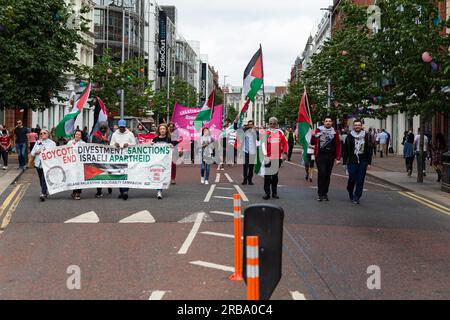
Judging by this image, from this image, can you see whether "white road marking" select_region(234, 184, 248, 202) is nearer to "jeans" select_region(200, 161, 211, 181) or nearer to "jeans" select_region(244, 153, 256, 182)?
"jeans" select_region(244, 153, 256, 182)

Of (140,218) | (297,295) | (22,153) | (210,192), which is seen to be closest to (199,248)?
(297,295)

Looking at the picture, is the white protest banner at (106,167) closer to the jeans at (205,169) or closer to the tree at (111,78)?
the jeans at (205,169)

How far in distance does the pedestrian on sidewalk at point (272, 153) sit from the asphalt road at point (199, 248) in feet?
1.54

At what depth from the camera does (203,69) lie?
16275cm

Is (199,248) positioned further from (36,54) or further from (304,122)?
(36,54)

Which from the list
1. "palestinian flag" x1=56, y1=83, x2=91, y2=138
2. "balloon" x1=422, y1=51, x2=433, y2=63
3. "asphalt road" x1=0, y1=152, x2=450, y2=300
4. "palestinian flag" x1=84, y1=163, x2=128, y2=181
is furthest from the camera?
"palestinian flag" x1=56, y1=83, x2=91, y2=138

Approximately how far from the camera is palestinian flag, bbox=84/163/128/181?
15906 millimetres

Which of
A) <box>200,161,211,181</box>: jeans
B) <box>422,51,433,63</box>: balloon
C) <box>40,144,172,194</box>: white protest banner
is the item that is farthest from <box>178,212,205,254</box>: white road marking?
<box>422,51,433,63</box>: balloon

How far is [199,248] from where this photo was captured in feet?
30.6

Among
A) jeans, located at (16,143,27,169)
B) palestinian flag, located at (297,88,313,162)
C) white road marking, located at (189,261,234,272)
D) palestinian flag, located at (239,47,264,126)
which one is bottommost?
white road marking, located at (189,261,234,272)

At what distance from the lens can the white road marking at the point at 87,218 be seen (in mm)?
11961

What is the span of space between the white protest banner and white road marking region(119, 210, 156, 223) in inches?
120

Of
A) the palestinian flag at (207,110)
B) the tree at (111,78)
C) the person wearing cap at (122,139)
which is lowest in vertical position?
the person wearing cap at (122,139)

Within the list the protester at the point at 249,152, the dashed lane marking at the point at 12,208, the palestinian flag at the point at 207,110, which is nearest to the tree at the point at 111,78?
the palestinian flag at the point at 207,110
